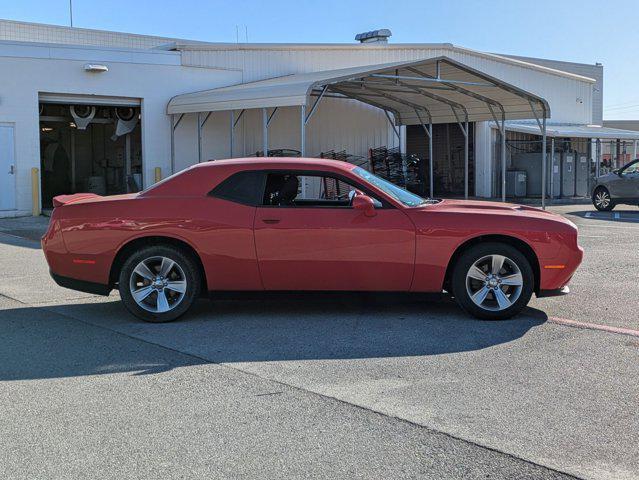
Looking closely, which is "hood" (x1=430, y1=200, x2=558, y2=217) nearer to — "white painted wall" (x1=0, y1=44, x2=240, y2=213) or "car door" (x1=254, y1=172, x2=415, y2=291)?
"car door" (x1=254, y1=172, x2=415, y2=291)

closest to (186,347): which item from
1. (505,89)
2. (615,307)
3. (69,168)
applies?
(615,307)

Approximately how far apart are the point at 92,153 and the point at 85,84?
8.30 metres

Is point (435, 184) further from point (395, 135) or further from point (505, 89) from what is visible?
point (505, 89)

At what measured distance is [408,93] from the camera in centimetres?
2008

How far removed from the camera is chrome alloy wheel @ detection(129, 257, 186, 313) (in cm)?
689

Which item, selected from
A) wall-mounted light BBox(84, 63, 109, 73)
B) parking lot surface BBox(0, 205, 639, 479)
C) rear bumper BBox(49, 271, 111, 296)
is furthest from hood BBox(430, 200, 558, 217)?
wall-mounted light BBox(84, 63, 109, 73)

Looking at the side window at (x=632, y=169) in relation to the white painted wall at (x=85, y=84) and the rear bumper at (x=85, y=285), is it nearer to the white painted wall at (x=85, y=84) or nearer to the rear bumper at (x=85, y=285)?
the white painted wall at (x=85, y=84)

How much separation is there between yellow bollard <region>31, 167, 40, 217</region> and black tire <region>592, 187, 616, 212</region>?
16066 mm

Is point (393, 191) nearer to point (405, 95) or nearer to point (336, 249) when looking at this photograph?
point (336, 249)

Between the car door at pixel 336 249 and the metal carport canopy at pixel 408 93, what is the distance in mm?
9068

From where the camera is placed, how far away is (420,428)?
4.16 m

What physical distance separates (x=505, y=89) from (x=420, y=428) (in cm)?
1504

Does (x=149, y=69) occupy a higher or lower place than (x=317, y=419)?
higher

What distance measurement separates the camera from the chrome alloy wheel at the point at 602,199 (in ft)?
68.8
